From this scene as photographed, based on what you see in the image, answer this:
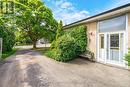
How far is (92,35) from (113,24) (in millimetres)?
3031

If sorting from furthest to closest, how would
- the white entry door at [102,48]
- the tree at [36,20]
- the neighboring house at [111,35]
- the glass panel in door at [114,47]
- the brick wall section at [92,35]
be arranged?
the tree at [36,20]
the brick wall section at [92,35]
the white entry door at [102,48]
the glass panel in door at [114,47]
the neighboring house at [111,35]

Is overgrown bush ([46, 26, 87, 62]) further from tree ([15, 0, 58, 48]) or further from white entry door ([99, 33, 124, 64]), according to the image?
tree ([15, 0, 58, 48])

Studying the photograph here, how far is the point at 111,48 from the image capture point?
12.2m

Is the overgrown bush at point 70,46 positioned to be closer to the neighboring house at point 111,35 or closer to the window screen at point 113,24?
the neighboring house at point 111,35

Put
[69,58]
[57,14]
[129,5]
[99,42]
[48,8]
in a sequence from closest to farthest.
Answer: [129,5], [99,42], [69,58], [48,8], [57,14]

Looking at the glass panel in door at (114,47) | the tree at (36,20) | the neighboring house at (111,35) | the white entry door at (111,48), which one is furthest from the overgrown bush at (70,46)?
the tree at (36,20)

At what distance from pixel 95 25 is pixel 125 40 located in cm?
385

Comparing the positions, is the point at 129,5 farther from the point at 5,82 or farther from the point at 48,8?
the point at 48,8

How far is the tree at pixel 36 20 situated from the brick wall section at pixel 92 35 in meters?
14.5

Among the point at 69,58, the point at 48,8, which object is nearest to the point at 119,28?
the point at 69,58

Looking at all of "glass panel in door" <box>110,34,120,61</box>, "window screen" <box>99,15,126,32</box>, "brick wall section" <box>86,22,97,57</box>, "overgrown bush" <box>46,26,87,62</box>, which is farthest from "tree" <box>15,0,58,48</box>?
"glass panel in door" <box>110,34,120,61</box>

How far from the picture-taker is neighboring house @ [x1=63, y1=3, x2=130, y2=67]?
419 inches

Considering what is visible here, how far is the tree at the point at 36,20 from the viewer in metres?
27.9

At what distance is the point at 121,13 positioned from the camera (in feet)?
35.6
